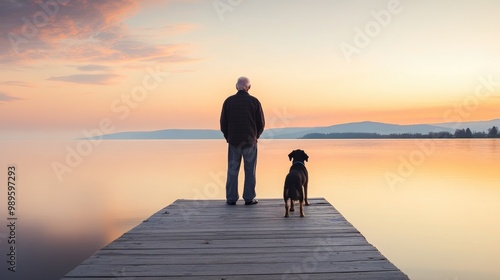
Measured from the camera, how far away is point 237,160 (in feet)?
25.5

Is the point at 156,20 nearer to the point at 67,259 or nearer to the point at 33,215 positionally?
the point at 33,215

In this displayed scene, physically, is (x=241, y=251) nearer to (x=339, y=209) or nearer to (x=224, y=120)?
(x=224, y=120)

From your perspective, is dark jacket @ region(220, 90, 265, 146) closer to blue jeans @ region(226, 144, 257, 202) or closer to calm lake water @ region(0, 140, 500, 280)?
blue jeans @ region(226, 144, 257, 202)

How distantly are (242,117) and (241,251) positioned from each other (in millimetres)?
3487

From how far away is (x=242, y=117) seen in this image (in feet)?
24.8

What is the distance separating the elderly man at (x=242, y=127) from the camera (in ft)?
24.8

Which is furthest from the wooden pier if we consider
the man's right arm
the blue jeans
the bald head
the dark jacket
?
the bald head

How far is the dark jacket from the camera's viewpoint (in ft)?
24.7

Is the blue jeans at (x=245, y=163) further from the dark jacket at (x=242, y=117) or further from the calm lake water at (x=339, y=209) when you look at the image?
the calm lake water at (x=339, y=209)

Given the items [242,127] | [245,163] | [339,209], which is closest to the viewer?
[242,127]

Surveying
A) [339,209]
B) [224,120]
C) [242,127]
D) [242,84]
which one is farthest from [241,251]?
[339,209]

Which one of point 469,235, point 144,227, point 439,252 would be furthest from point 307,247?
point 469,235

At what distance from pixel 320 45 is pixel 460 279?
51.4 ft

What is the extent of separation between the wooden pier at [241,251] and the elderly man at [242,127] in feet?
4.02
